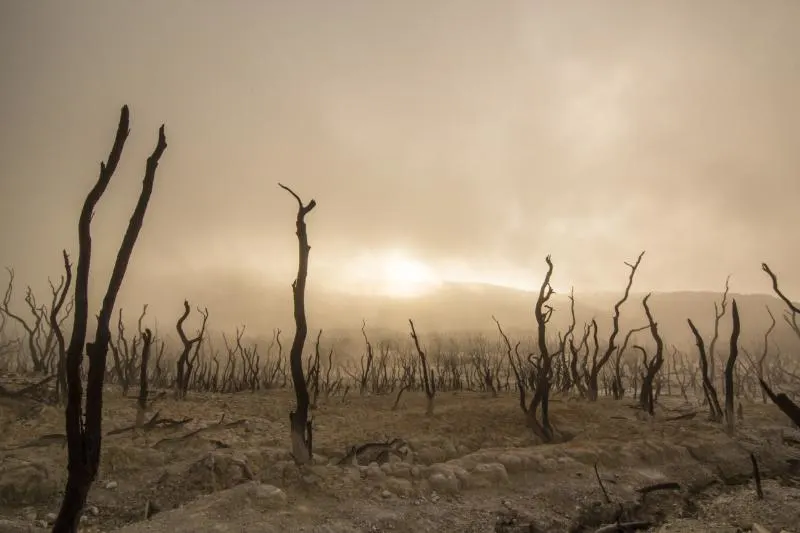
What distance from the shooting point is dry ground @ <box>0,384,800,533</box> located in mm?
5629

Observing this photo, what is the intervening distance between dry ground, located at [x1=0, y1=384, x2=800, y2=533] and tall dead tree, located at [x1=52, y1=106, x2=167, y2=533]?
1761mm

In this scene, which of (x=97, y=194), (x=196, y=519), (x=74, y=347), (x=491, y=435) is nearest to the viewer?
(x=74, y=347)

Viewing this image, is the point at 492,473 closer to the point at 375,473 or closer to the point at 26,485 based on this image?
the point at 375,473

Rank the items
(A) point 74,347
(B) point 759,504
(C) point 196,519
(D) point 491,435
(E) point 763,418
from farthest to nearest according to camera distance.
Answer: (E) point 763,418 → (D) point 491,435 → (B) point 759,504 → (C) point 196,519 → (A) point 74,347

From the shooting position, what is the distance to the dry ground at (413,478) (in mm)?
5629

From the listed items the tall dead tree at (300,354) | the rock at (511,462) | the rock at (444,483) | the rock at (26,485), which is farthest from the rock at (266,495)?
the rock at (511,462)

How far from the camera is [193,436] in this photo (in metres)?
8.77

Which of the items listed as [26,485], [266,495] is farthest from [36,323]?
[266,495]

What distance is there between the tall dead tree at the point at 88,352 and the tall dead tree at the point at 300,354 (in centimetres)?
294

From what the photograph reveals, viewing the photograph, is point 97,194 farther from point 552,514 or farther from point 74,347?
point 552,514

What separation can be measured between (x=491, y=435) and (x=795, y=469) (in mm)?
6128

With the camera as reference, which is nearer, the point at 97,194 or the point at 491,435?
the point at 97,194

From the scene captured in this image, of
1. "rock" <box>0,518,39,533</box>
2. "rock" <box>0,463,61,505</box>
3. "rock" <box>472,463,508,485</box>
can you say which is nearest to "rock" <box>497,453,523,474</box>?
"rock" <box>472,463,508,485</box>

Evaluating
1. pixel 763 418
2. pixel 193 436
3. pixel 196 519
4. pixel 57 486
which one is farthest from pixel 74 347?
pixel 763 418
